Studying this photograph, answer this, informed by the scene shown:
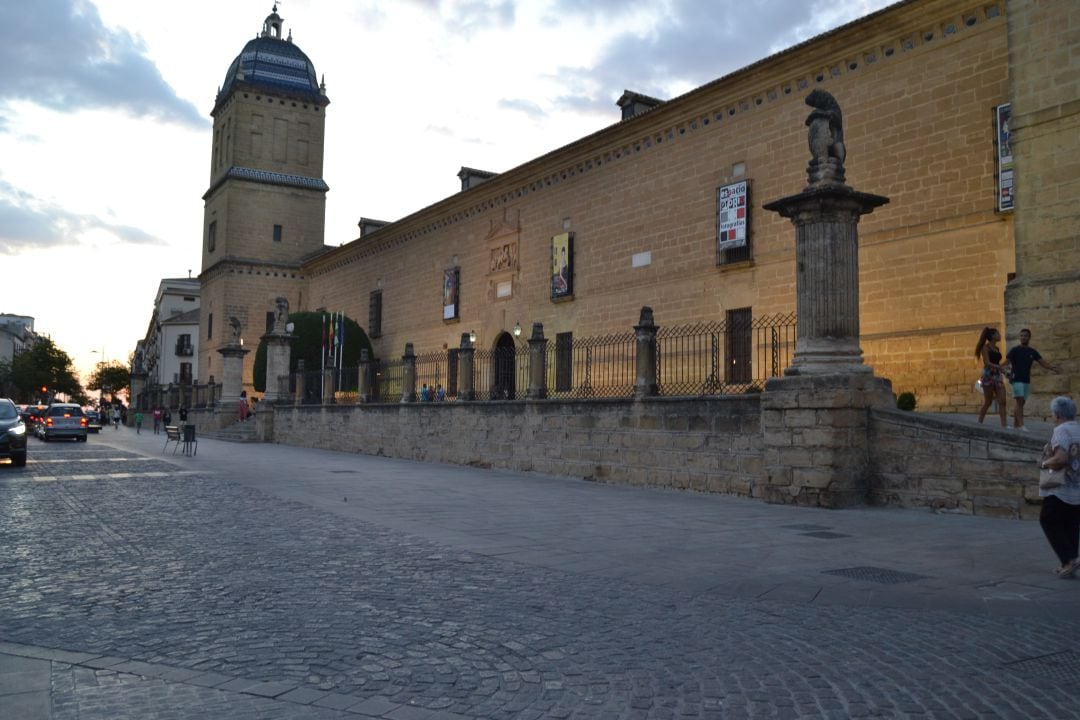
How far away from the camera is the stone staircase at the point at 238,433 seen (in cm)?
3234

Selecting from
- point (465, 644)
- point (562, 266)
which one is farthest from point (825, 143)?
point (562, 266)

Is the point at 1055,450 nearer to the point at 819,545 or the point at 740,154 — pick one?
the point at 819,545

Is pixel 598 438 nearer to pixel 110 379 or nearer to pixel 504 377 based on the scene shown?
pixel 504 377

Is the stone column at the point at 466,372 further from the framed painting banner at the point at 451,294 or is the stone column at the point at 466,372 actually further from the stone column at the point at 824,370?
the framed painting banner at the point at 451,294

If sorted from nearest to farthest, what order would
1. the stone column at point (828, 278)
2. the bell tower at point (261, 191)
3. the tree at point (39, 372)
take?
the stone column at point (828, 278) < the bell tower at point (261, 191) < the tree at point (39, 372)

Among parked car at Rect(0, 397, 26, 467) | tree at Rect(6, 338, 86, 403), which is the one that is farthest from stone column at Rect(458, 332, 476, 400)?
tree at Rect(6, 338, 86, 403)

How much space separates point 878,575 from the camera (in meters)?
6.89

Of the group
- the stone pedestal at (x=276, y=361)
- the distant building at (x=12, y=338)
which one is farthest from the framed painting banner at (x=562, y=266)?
the distant building at (x=12, y=338)

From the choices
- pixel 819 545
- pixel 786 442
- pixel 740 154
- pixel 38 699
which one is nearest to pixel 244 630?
pixel 38 699

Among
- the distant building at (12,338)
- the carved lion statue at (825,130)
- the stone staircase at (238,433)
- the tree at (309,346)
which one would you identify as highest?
the distant building at (12,338)

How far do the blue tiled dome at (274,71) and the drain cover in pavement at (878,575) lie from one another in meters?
51.6

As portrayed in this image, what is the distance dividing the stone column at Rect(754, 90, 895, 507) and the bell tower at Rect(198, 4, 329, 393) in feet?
139

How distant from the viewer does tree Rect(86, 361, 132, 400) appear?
12025 centimetres

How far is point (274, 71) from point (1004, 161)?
45489 mm
